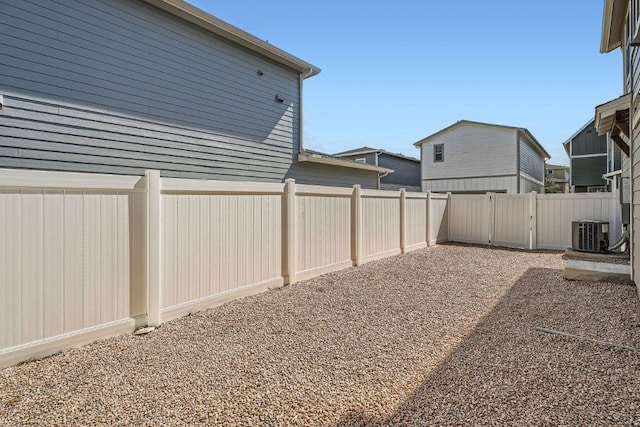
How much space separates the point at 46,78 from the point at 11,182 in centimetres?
361

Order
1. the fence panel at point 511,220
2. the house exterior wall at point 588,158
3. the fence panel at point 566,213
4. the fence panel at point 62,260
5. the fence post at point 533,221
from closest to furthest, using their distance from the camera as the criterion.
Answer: the fence panel at point 62,260 → the fence panel at point 566,213 → the fence post at point 533,221 → the fence panel at point 511,220 → the house exterior wall at point 588,158

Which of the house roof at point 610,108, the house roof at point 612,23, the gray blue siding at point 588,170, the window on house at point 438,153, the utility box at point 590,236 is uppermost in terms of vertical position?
the house roof at point 612,23

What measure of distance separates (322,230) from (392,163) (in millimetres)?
15983

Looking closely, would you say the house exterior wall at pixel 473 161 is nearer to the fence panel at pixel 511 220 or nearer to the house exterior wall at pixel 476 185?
the house exterior wall at pixel 476 185

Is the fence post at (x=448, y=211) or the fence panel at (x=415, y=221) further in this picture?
the fence post at (x=448, y=211)

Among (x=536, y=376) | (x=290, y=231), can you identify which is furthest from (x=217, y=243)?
(x=536, y=376)

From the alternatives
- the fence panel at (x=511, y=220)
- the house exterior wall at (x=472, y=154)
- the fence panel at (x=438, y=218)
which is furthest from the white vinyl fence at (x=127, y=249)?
the house exterior wall at (x=472, y=154)

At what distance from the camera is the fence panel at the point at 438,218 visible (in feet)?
31.4

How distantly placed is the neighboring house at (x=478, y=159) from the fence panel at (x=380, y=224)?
35.5 ft

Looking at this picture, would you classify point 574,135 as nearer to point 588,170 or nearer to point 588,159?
point 588,159

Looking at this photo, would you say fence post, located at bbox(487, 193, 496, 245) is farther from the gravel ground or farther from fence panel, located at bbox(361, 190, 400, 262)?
the gravel ground

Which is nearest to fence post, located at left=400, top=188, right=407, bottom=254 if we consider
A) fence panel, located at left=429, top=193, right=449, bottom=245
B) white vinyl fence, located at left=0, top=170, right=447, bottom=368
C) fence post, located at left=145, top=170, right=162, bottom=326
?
fence panel, located at left=429, top=193, right=449, bottom=245

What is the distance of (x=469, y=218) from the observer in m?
10.2

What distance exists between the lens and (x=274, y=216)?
502 centimetres
